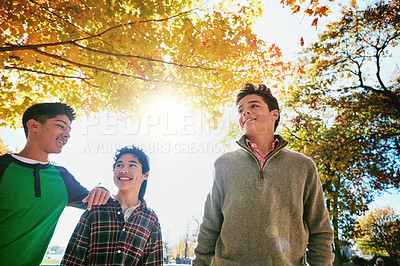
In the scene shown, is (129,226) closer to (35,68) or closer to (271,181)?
(271,181)

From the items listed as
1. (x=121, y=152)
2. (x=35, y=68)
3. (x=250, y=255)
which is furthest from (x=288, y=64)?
(x=35, y=68)

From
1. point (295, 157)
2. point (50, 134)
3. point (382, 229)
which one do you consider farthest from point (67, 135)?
point (382, 229)

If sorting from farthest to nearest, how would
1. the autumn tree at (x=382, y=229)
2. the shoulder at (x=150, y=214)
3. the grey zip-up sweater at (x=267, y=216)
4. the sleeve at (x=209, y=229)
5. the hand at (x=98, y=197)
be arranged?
the autumn tree at (x=382, y=229), the shoulder at (x=150, y=214), the hand at (x=98, y=197), the sleeve at (x=209, y=229), the grey zip-up sweater at (x=267, y=216)

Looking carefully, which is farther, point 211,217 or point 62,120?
point 62,120

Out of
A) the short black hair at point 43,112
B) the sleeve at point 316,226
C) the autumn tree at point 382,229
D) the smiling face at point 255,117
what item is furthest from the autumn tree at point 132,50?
the autumn tree at point 382,229

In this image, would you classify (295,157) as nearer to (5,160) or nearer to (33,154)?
(33,154)

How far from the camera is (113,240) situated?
98.0 inches

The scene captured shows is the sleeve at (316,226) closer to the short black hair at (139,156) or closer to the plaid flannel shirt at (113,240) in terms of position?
the plaid flannel shirt at (113,240)

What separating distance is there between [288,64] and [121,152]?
414 centimetres

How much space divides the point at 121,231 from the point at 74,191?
74 centimetres

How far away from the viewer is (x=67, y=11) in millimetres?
3586

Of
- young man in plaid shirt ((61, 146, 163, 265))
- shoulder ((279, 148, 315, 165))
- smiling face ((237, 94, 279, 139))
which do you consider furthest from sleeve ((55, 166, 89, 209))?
shoulder ((279, 148, 315, 165))

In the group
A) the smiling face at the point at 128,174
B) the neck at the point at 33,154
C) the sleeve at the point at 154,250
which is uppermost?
the neck at the point at 33,154

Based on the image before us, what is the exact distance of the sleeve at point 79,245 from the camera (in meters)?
2.32
